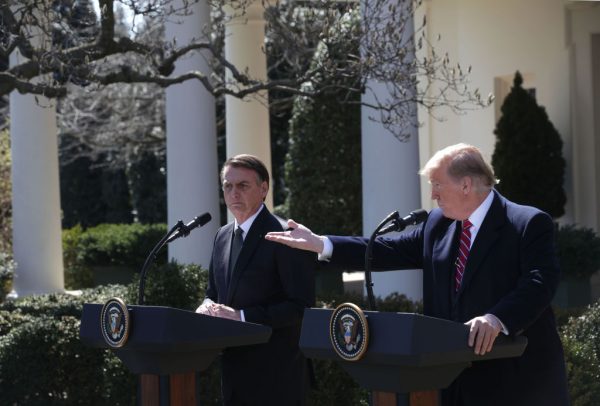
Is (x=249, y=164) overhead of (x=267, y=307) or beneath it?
overhead

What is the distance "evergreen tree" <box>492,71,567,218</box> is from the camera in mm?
13945

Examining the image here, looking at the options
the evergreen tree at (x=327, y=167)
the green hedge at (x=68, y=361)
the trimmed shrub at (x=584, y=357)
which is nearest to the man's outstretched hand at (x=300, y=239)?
the trimmed shrub at (x=584, y=357)

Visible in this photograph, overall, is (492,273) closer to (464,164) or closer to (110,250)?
(464,164)

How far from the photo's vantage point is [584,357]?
6.91 meters

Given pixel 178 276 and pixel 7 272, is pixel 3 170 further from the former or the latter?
pixel 178 276

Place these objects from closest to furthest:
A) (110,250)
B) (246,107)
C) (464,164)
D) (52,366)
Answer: (464,164)
(52,366)
(246,107)
(110,250)

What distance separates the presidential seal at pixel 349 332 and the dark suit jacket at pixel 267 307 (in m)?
1.22

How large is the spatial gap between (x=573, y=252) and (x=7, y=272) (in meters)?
7.53

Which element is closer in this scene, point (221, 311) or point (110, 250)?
point (221, 311)

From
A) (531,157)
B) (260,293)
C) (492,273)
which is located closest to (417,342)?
(492,273)

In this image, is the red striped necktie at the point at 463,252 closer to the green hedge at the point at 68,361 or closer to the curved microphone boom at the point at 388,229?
the curved microphone boom at the point at 388,229

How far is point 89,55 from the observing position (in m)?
8.12

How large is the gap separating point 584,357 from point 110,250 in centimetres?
1312

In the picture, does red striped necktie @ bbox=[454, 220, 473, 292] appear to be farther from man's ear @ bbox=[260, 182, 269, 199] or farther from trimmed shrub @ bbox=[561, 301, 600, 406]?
trimmed shrub @ bbox=[561, 301, 600, 406]
